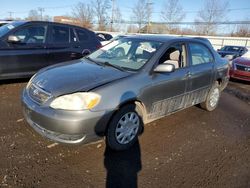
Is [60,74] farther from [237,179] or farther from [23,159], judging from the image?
[237,179]

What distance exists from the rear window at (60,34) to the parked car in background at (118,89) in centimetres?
236

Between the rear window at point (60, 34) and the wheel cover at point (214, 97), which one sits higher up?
the rear window at point (60, 34)

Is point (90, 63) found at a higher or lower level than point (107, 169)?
higher

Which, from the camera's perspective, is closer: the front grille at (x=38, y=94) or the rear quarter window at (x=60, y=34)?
the front grille at (x=38, y=94)

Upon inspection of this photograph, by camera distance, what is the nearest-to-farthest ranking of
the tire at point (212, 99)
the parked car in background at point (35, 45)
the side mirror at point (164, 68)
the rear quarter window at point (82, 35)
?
1. the side mirror at point (164, 68)
2. the tire at point (212, 99)
3. the parked car in background at point (35, 45)
4. the rear quarter window at point (82, 35)

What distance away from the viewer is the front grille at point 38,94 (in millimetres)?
3127

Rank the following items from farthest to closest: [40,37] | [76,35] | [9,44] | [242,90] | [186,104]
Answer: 1. [242,90]
2. [76,35]
3. [40,37]
4. [9,44]
5. [186,104]

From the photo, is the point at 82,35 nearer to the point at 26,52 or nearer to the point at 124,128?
the point at 26,52

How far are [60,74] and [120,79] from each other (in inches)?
35.2

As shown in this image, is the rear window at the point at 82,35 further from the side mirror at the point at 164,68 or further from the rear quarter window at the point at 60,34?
the side mirror at the point at 164,68

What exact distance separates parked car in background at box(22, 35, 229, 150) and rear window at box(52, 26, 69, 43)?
2.36m

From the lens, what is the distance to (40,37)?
20.5 feet

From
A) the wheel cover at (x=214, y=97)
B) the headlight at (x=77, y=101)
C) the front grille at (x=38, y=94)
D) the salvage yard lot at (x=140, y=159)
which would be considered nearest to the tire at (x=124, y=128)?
the salvage yard lot at (x=140, y=159)

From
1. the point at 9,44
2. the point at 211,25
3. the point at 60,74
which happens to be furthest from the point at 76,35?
the point at 211,25
